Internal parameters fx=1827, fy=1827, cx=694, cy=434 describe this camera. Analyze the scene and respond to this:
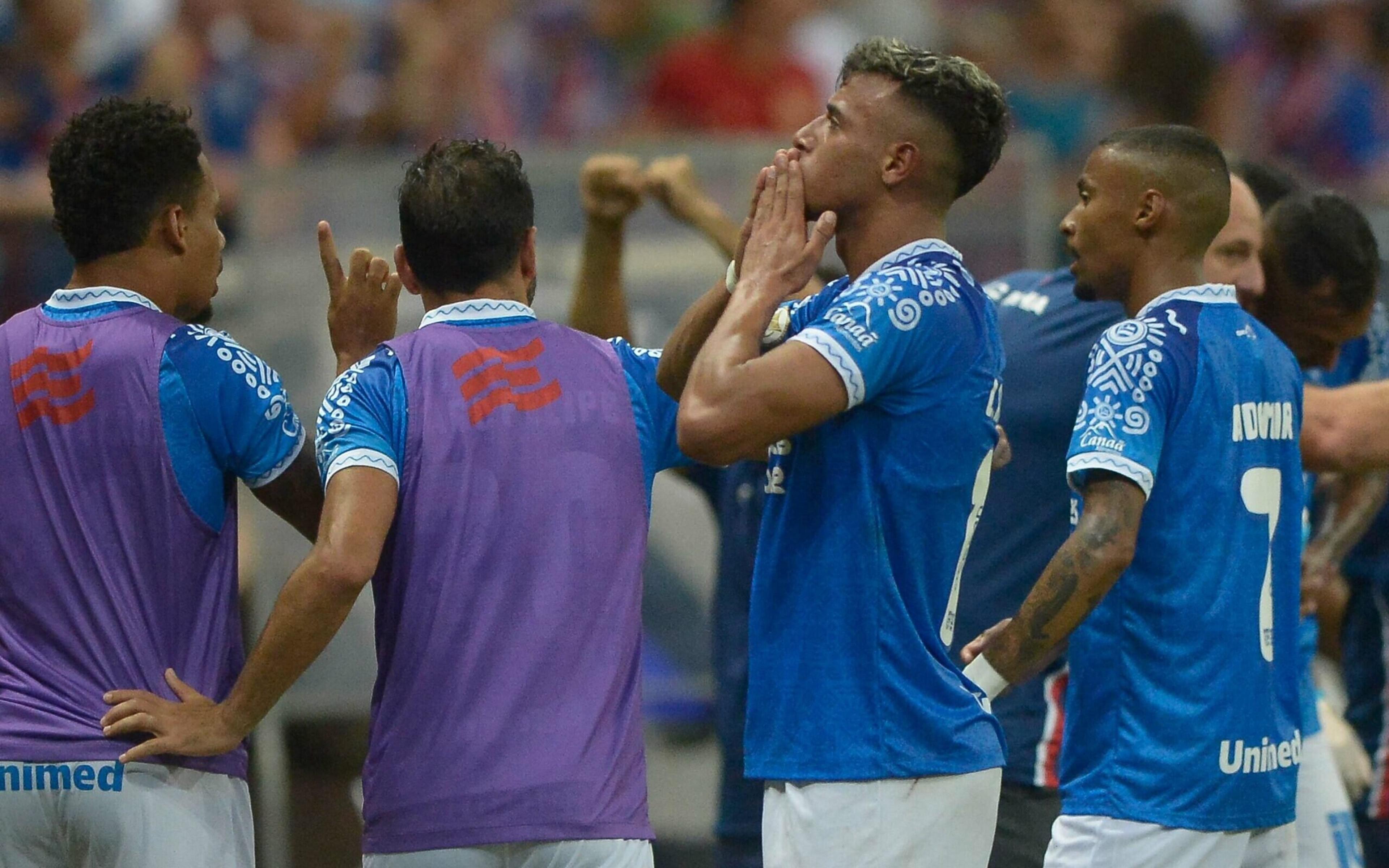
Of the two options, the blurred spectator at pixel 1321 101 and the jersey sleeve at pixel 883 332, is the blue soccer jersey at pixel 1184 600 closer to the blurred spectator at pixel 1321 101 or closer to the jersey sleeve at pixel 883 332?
the jersey sleeve at pixel 883 332

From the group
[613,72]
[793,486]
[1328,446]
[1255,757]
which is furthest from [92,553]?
[613,72]

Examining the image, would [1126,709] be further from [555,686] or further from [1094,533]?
[555,686]

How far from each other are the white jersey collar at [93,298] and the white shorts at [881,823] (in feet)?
5.77

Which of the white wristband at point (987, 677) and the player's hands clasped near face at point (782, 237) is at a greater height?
the player's hands clasped near face at point (782, 237)

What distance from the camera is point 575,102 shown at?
1098cm

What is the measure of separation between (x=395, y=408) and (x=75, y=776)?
102cm

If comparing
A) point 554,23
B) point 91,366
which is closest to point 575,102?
point 554,23

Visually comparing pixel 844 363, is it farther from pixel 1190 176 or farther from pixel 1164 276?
pixel 1190 176

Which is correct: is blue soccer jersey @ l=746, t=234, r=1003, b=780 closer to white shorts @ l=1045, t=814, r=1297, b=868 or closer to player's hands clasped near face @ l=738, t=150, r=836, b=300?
player's hands clasped near face @ l=738, t=150, r=836, b=300

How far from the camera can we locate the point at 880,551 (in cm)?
365

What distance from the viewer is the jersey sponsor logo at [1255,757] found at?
4.13 metres

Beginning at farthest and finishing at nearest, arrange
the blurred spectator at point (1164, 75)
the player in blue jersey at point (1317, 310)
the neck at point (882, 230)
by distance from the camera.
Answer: the blurred spectator at point (1164, 75) < the player in blue jersey at point (1317, 310) < the neck at point (882, 230)

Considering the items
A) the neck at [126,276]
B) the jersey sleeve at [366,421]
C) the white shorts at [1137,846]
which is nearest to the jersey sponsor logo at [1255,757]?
the white shorts at [1137,846]

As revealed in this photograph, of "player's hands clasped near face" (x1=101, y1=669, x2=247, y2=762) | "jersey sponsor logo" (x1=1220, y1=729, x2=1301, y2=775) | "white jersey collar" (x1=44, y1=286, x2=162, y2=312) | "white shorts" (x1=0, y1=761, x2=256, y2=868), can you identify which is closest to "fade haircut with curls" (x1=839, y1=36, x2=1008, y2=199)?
"jersey sponsor logo" (x1=1220, y1=729, x2=1301, y2=775)
